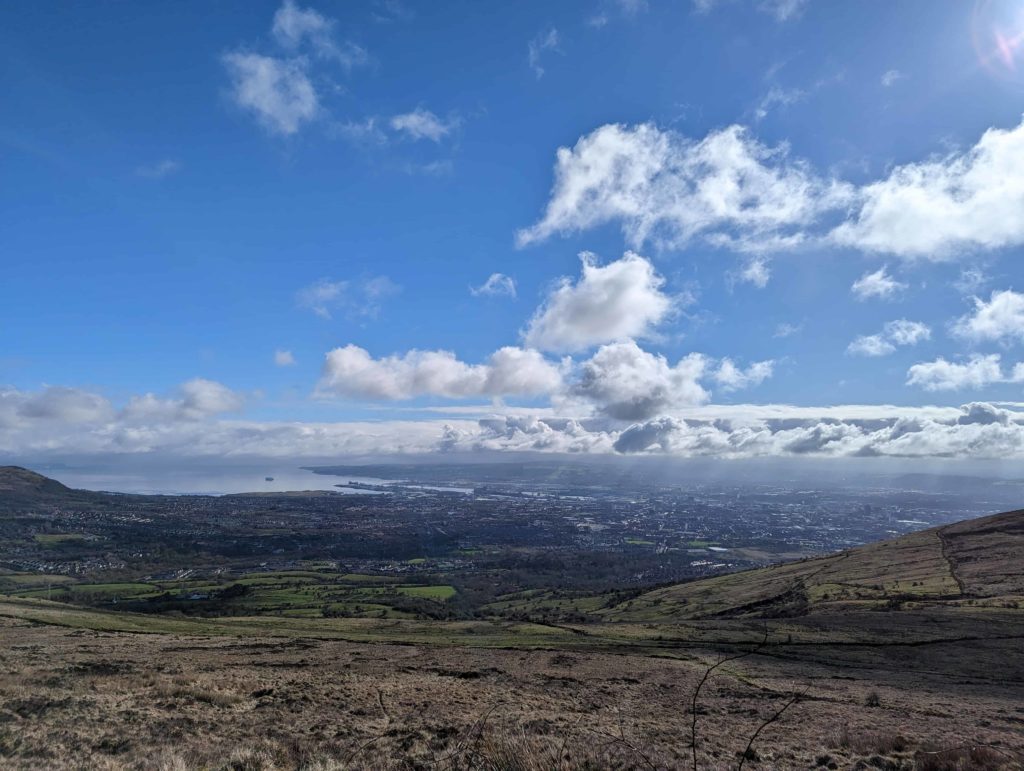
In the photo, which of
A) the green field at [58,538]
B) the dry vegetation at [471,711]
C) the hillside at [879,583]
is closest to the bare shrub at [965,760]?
the dry vegetation at [471,711]

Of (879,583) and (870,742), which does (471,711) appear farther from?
(879,583)

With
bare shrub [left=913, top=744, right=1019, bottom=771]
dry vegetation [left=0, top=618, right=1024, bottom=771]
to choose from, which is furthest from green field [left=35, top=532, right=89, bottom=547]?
bare shrub [left=913, top=744, right=1019, bottom=771]

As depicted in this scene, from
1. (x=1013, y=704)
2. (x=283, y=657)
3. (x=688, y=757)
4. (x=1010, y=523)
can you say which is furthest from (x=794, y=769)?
(x=1010, y=523)

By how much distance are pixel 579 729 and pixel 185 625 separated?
174ft

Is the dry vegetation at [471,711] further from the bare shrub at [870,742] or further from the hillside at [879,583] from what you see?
the hillside at [879,583]

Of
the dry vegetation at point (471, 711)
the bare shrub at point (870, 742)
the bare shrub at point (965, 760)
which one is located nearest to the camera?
the bare shrub at point (965, 760)

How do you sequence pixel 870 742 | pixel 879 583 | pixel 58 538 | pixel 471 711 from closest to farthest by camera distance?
pixel 870 742 → pixel 471 711 → pixel 879 583 → pixel 58 538

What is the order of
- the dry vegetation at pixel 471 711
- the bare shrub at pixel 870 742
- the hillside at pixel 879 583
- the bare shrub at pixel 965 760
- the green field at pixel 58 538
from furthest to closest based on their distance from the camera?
the green field at pixel 58 538 → the hillside at pixel 879 583 → the bare shrub at pixel 870 742 → the dry vegetation at pixel 471 711 → the bare shrub at pixel 965 760

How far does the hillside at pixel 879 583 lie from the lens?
6078 cm

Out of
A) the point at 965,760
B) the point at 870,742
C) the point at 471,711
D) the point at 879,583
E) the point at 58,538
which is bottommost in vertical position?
the point at 58,538

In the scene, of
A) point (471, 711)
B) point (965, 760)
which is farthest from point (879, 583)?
point (471, 711)

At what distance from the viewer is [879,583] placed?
249 ft

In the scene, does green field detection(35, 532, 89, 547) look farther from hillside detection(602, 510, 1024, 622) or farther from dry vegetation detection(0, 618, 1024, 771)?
dry vegetation detection(0, 618, 1024, 771)

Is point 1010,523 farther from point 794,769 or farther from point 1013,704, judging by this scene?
point 794,769
